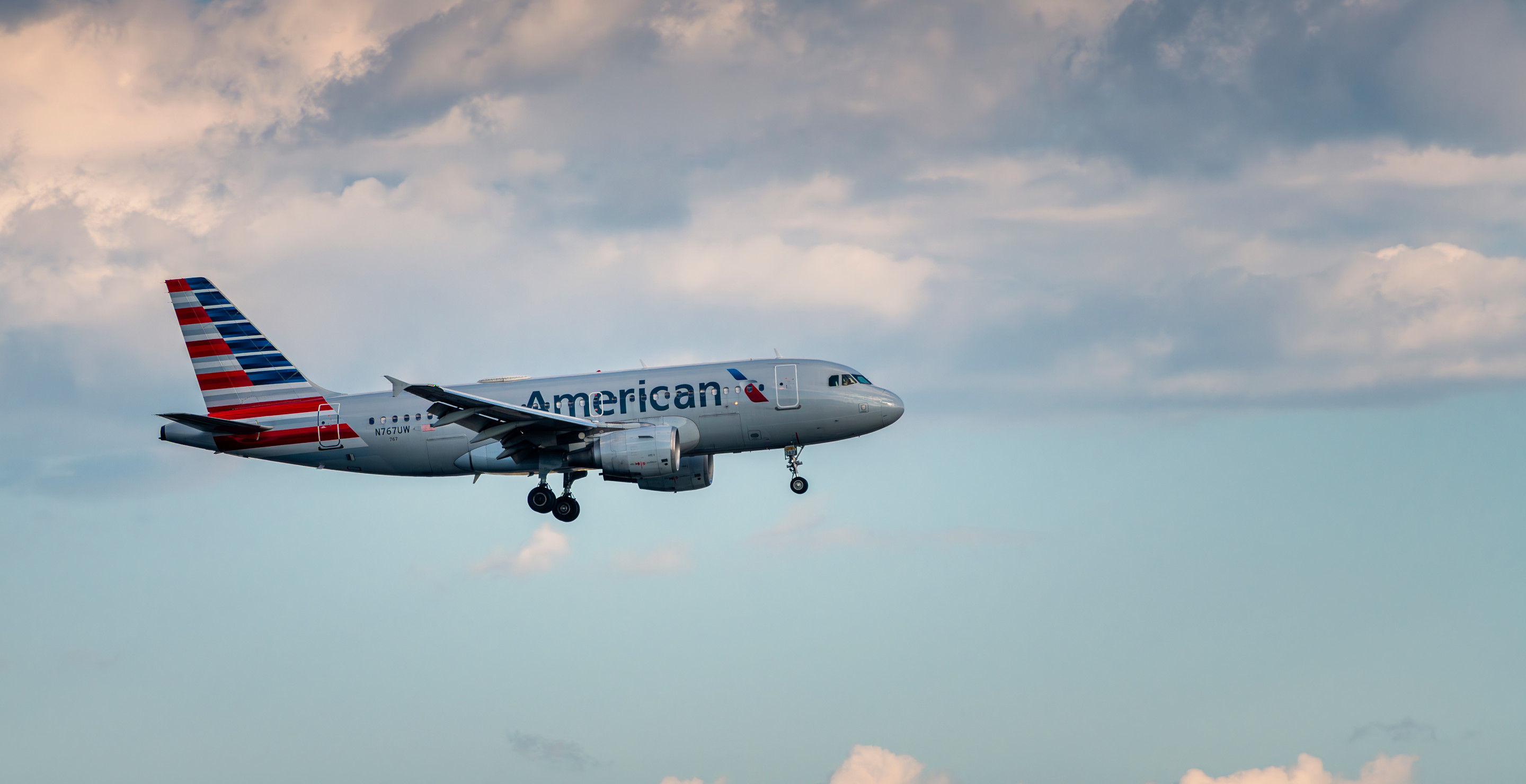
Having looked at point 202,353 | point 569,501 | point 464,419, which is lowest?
point 569,501

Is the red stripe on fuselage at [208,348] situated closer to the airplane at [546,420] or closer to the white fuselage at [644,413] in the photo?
the airplane at [546,420]

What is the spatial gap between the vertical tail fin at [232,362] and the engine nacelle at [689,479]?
15204 mm

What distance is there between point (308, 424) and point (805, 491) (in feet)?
72.6

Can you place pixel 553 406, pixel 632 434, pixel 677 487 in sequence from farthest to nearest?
pixel 677 487 < pixel 553 406 < pixel 632 434

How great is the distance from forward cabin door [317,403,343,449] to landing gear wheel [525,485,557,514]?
28.2 ft

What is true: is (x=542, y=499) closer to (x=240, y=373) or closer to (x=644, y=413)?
(x=644, y=413)

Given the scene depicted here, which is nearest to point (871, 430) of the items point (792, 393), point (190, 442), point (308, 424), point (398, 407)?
Answer: point (792, 393)

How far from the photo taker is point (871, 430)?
5184 cm

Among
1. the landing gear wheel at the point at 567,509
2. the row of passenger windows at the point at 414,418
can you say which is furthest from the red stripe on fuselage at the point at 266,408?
the landing gear wheel at the point at 567,509

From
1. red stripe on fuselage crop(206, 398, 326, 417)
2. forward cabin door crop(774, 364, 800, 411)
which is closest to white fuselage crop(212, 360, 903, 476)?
forward cabin door crop(774, 364, 800, 411)

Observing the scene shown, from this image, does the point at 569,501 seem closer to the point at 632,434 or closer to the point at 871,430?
the point at 632,434

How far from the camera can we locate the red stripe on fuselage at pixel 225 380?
5694 cm

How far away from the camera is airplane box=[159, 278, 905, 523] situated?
5044cm

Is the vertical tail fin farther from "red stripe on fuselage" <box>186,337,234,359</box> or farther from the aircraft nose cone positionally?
the aircraft nose cone
